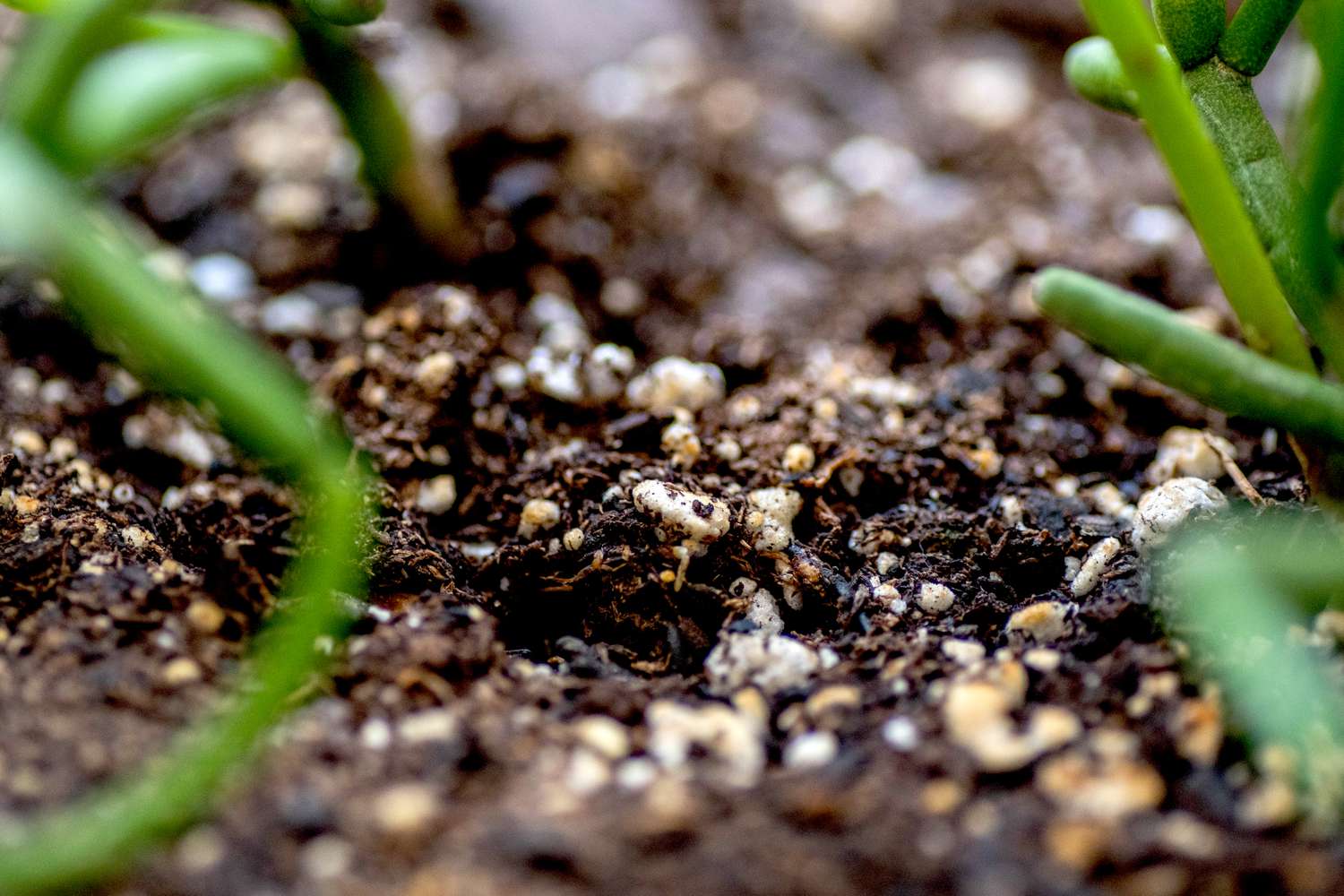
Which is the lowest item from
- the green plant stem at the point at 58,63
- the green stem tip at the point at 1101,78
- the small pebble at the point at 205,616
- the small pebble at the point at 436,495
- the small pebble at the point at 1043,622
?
the small pebble at the point at 1043,622

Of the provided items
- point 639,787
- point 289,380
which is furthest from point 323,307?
point 639,787

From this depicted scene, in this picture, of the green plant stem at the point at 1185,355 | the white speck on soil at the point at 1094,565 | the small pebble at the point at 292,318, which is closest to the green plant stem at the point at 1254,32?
the green plant stem at the point at 1185,355

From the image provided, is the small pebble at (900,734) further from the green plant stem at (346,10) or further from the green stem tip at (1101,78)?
the green plant stem at (346,10)

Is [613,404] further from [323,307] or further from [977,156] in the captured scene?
[977,156]

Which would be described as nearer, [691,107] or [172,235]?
[172,235]

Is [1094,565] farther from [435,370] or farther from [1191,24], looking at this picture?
[435,370]

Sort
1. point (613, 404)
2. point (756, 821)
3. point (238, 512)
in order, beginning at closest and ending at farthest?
point (756, 821)
point (238, 512)
point (613, 404)
